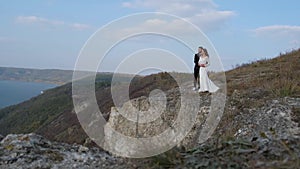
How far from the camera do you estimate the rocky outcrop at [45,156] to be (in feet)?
22.5

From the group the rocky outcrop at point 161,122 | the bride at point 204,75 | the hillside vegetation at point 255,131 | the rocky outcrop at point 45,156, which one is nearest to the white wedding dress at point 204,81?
the bride at point 204,75

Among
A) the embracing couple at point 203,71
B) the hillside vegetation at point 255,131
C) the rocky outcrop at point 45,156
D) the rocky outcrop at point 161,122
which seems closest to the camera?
the hillside vegetation at point 255,131

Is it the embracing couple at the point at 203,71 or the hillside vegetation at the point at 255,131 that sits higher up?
the embracing couple at the point at 203,71

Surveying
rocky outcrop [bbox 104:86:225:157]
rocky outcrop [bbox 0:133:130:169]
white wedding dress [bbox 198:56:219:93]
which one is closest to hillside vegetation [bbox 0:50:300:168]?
rocky outcrop [bbox 104:86:225:157]

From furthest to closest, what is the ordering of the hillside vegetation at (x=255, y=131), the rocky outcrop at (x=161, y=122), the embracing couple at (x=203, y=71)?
the embracing couple at (x=203, y=71) → the rocky outcrop at (x=161, y=122) → the hillside vegetation at (x=255, y=131)

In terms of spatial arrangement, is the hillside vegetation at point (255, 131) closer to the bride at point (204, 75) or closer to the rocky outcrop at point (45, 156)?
the bride at point (204, 75)

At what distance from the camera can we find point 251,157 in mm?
4957

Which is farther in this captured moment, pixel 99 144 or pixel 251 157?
pixel 99 144

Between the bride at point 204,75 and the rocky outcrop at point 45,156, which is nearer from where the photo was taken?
the rocky outcrop at point 45,156

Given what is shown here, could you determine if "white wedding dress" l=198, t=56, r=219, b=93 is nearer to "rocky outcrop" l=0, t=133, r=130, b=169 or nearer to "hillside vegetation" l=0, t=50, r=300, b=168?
"hillside vegetation" l=0, t=50, r=300, b=168

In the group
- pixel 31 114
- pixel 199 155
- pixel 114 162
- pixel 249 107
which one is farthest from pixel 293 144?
pixel 31 114

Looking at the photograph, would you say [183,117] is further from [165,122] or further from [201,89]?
[201,89]

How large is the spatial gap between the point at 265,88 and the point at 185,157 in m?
8.90

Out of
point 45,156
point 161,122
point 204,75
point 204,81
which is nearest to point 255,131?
point 161,122
